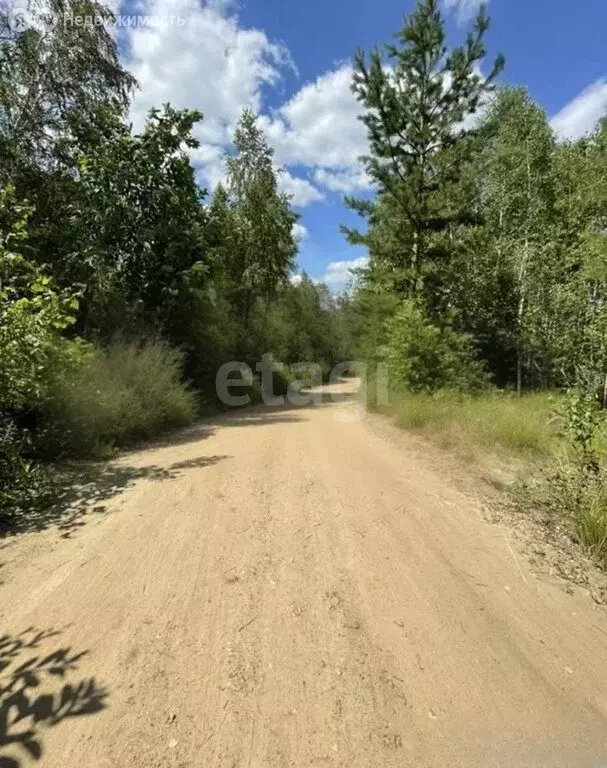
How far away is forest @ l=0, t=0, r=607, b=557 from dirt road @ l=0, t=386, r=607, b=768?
152 centimetres

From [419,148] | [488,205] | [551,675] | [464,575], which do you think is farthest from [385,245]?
[551,675]

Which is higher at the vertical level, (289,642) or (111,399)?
(111,399)

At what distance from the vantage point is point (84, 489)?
17.2ft

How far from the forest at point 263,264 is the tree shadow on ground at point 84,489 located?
269mm

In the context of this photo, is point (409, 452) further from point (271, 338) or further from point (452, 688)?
point (271, 338)

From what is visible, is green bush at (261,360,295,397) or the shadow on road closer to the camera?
the shadow on road

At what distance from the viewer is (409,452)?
725 cm

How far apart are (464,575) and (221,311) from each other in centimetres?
1369

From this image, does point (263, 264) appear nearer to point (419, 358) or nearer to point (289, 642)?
point (419, 358)

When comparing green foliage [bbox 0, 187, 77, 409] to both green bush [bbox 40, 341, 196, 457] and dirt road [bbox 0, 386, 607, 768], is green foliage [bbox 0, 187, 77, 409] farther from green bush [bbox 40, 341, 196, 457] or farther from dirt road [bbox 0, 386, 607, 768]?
dirt road [bbox 0, 386, 607, 768]

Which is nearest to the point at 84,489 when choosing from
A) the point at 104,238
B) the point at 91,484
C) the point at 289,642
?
the point at 91,484

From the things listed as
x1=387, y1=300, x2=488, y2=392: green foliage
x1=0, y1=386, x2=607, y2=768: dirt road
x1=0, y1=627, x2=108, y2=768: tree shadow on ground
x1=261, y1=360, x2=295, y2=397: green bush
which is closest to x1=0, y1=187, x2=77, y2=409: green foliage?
x1=0, y1=386, x2=607, y2=768: dirt road

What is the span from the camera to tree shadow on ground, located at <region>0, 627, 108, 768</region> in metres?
2.02

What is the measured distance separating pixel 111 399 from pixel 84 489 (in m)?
2.55
